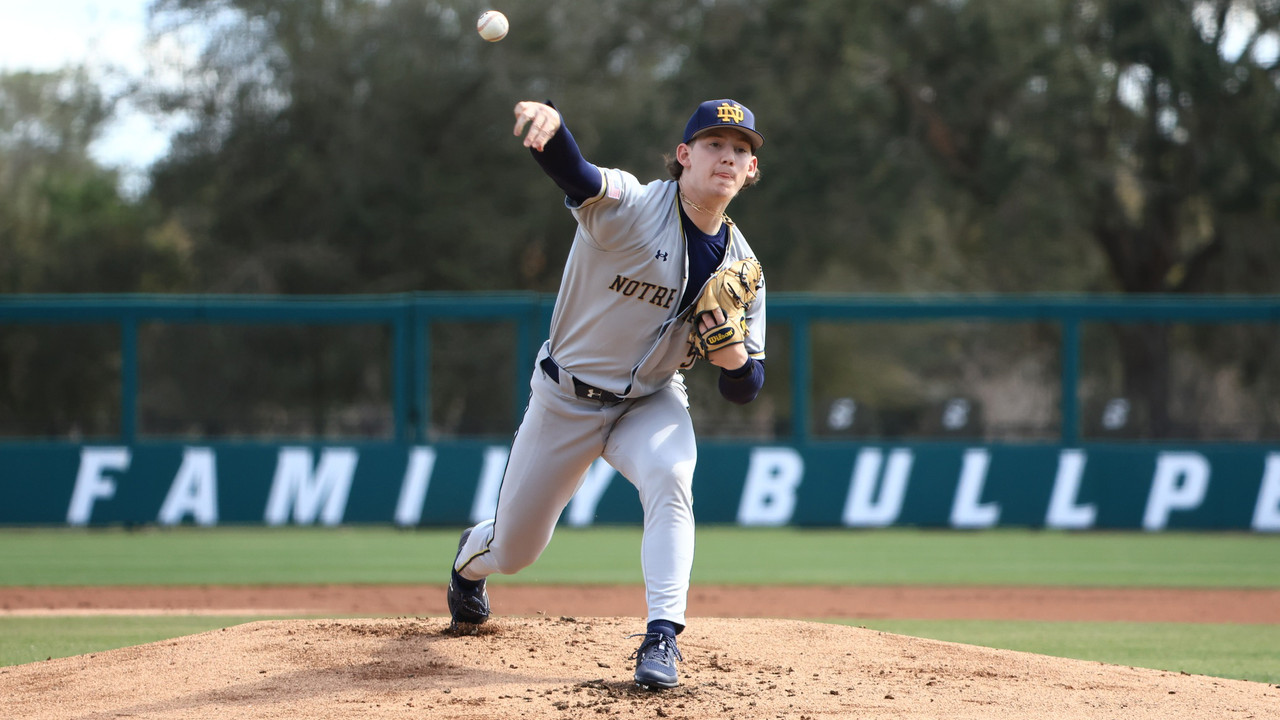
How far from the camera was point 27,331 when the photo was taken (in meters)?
23.5

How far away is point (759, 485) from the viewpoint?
1369cm

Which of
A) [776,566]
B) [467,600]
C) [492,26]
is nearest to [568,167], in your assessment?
[492,26]

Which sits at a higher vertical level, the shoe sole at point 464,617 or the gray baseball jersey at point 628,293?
the gray baseball jersey at point 628,293

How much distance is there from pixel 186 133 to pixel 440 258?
20.2 ft

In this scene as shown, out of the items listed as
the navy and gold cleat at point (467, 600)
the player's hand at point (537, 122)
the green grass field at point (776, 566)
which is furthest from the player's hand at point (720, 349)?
the green grass field at point (776, 566)

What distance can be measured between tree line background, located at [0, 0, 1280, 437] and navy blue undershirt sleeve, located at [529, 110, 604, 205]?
13.0 m

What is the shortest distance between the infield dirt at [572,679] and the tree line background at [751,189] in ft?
39.6

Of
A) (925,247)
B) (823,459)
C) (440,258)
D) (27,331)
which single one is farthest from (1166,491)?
(27,331)

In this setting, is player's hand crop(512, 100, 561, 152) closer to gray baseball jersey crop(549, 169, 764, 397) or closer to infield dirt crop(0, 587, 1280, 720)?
gray baseball jersey crop(549, 169, 764, 397)

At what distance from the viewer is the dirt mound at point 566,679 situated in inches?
165

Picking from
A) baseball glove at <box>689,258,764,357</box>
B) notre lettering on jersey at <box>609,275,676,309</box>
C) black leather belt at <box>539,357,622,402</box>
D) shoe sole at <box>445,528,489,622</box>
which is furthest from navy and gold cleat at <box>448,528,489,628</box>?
baseball glove at <box>689,258,764,357</box>

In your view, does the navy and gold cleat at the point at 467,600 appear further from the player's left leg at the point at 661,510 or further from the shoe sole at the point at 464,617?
the player's left leg at the point at 661,510

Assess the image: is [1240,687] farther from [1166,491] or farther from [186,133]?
[186,133]

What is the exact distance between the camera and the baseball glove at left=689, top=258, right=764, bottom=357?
4.43m
